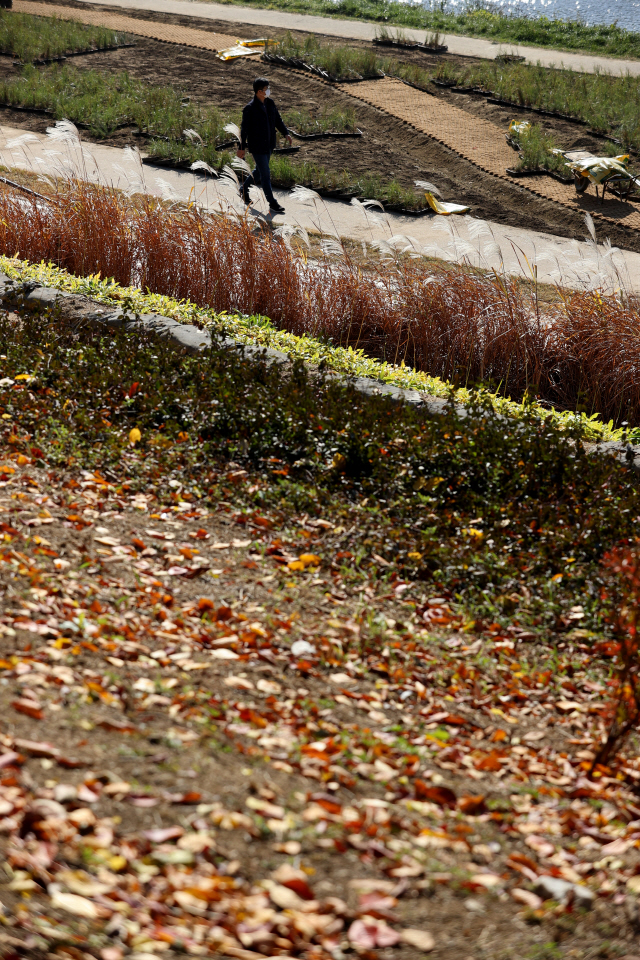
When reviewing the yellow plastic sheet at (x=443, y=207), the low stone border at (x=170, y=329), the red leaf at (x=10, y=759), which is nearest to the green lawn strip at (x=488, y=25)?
the yellow plastic sheet at (x=443, y=207)

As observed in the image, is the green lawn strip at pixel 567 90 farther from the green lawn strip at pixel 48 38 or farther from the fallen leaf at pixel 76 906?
the fallen leaf at pixel 76 906

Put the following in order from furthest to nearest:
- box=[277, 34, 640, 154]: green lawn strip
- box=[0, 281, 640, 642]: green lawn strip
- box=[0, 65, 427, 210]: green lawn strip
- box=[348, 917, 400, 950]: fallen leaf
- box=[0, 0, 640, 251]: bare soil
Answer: box=[277, 34, 640, 154]: green lawn strip
box=[0, 65, 427, 210]: green lawn strip
box=[0, 0, 640, 251]: bare soil
box=[0, 281, 640, 642]: green lawn strip
box=[348, 917, 400, 950]: fallen leaf

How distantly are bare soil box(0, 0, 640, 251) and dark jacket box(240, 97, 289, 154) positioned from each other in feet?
8.65

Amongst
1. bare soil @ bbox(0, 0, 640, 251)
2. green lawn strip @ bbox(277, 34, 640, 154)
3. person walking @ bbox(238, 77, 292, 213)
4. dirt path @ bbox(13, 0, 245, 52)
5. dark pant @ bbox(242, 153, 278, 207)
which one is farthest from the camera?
dirt path @ bbox(13, 0, 245, 52)

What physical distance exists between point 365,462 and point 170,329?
88.9 inches

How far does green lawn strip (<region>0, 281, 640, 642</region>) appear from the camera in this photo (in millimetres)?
4148

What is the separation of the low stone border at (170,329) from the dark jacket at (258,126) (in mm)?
5032

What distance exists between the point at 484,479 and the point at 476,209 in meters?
8.37

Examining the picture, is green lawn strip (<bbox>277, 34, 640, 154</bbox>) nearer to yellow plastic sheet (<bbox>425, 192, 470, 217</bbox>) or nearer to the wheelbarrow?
the wheelbarrow

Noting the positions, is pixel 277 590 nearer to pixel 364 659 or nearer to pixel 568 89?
pixel 364 659

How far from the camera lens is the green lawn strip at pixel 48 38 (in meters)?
20.1

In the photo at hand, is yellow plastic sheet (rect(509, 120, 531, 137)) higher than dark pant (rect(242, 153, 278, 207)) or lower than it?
higher

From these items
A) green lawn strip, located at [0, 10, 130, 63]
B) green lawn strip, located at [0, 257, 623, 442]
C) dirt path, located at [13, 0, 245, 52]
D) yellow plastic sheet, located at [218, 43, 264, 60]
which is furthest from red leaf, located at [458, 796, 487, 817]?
green lawn strip, located at [0, 10, 130, 63]

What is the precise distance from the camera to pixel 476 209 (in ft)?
39.5
